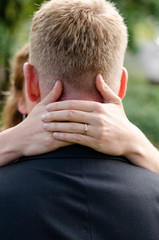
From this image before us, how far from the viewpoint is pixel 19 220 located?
4.90 feet

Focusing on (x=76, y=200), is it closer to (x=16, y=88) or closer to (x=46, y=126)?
(x=46, y=126)

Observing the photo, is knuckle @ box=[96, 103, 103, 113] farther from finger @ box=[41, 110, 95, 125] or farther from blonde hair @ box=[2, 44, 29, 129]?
blonde hair @ box=[2, 44, 29, 129]

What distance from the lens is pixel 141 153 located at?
5.94 ft

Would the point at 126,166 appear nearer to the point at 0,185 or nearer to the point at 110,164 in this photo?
the point at 110,164

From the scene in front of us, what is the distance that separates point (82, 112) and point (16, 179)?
0.45m

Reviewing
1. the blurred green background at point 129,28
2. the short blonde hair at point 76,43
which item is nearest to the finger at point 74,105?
the short blonde hair at point 76,43

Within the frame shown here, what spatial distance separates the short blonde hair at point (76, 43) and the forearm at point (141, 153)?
302 mm

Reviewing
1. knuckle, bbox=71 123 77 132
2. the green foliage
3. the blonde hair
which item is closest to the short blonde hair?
knuckle, bbox=71 123 77 132

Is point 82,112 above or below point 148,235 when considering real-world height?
above

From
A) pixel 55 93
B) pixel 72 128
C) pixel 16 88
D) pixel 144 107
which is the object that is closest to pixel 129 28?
pixel 144 107

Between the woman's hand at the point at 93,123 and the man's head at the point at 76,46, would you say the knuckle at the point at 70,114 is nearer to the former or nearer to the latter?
the woman's hand at the point at 93,123

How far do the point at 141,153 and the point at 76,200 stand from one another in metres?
0.49

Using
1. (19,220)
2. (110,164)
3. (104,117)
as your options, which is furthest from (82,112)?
(19,220)

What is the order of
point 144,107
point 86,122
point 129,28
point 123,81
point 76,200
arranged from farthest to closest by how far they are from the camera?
point 144,107, point 129,28, point 123,81, point 86,122, point 76,200
